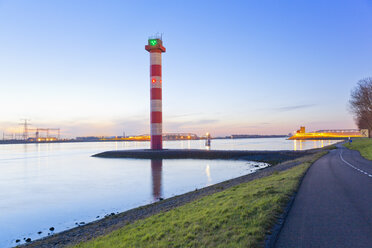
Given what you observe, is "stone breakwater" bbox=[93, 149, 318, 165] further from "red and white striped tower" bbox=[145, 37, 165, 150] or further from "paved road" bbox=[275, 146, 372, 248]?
"paved road" bbox=[275, 146, 372, 248]

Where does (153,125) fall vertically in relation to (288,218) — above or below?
above

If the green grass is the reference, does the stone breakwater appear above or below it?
below

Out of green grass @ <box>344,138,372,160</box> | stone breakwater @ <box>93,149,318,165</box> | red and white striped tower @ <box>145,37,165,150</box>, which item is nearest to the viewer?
green grass @ <box>344,138,372,160</box>

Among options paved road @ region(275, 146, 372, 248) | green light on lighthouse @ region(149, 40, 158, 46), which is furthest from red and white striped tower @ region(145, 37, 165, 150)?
paved road @ region(275, 146, 372, 248)

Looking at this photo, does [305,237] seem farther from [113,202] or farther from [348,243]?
[113,202]

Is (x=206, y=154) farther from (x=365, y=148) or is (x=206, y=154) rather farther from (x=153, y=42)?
(x=365, y=148)

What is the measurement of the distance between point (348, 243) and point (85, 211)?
16.7 m

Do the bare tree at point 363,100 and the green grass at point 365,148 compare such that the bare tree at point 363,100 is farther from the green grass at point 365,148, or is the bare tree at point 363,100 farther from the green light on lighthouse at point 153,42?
the green light on lighthouse at point 153,42

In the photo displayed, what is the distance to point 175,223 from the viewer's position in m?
9.48

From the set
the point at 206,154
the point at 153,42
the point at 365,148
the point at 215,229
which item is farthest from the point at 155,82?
the point at 215,229

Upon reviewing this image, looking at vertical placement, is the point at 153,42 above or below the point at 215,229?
above

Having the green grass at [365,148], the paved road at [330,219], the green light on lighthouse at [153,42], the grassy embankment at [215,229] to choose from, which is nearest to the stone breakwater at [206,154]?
the green grass at [365,148]

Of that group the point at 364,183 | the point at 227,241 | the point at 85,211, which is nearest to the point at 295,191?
the point at 364,183

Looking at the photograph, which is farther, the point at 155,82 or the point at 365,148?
the point at 155,82
